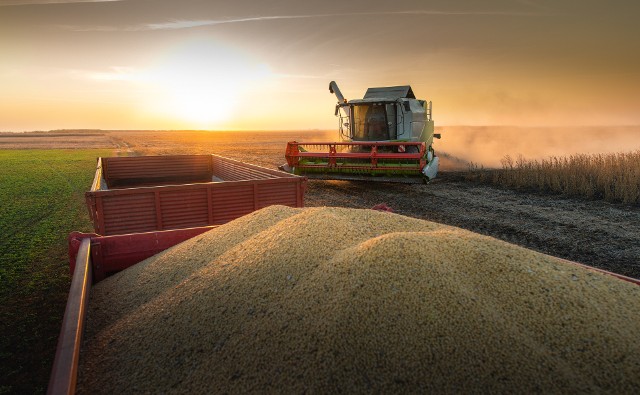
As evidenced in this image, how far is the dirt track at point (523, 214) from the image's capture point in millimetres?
6074

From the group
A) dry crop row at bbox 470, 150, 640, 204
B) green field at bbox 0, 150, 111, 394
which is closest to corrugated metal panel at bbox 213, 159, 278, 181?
green field at bbox 0, 150, 111, 394

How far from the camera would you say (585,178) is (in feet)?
35.6

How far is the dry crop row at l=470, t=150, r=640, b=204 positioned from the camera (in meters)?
9.62

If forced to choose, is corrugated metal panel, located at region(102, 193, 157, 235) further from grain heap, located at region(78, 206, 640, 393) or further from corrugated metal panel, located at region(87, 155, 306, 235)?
grain heap, located at region(78, 206, 640, 393)

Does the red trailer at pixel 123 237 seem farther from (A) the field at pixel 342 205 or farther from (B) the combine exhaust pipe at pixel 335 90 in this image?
(B) the combine exhaust pipe at pixel 335 90

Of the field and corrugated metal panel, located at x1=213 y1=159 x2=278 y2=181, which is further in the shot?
corrugated metal panel, located at x1=213 y1=159 x2=278 y2=181

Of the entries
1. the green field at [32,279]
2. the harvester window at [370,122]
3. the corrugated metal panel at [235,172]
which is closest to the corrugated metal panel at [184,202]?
the corrugated metal panel at [235,172]

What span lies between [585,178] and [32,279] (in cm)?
1200

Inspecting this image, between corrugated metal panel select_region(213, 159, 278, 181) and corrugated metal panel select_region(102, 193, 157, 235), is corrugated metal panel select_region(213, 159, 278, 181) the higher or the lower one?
the higher one

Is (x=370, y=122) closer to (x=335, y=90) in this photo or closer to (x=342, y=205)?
(x=335, y=90)

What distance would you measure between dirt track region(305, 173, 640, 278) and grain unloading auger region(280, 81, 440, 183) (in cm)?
60

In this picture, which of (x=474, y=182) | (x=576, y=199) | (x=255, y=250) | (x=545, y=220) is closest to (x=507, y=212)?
(x=545, y=220)

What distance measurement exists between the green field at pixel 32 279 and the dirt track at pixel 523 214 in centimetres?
518

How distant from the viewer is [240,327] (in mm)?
2377
